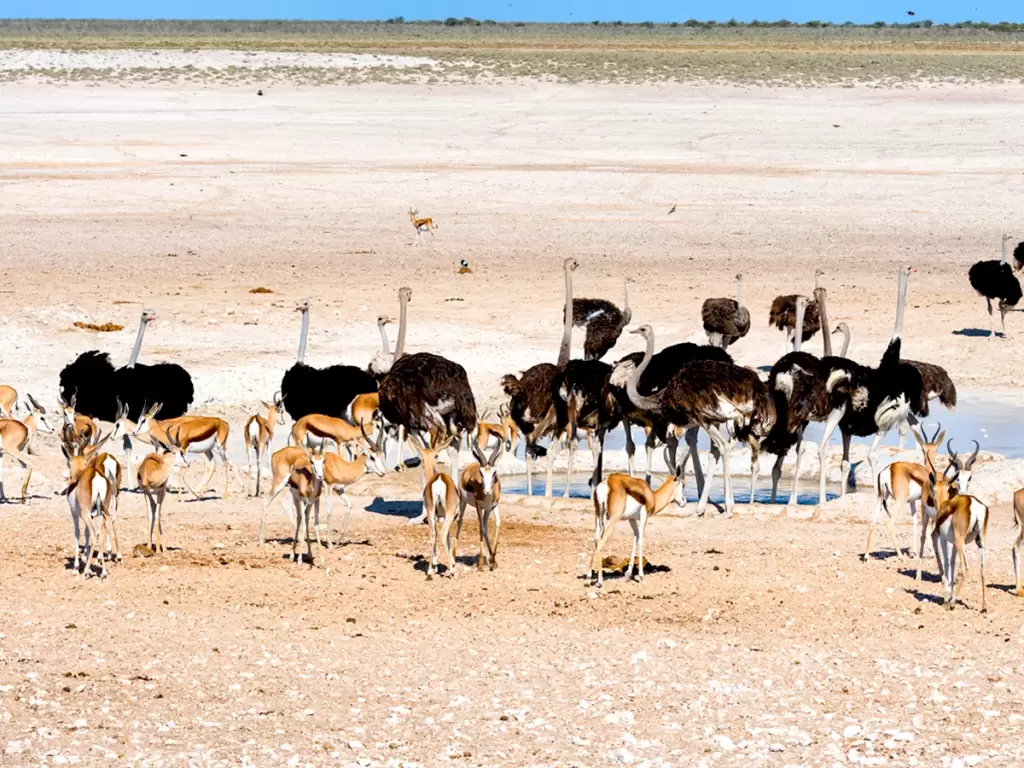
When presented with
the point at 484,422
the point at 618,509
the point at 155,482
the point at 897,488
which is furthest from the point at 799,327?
the point at 155,482

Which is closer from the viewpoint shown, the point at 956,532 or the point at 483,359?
the point at 956,532

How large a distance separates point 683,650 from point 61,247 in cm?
2109

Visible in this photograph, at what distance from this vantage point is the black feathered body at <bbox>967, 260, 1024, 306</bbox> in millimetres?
23609

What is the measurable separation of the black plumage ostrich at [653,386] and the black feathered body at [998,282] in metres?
8.88

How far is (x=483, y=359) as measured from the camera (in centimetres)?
2139

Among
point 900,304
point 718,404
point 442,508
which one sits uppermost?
point 900,304

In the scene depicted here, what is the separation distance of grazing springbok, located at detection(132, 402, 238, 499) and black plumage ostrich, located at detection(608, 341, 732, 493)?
333 cm

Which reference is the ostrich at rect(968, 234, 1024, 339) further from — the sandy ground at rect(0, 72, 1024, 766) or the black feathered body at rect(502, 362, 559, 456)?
the black feathered body at rect(502, 362, 559, 456)

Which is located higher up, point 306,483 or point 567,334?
point 567,334

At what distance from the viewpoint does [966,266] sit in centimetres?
2922

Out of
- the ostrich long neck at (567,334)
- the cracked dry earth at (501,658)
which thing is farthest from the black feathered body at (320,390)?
the cracked dry earth at (501,658)

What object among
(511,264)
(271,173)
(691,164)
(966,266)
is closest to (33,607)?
(511,264)

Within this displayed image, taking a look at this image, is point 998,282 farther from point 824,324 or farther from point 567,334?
point 567,334

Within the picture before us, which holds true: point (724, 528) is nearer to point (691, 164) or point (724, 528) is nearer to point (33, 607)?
point (33, 607)
